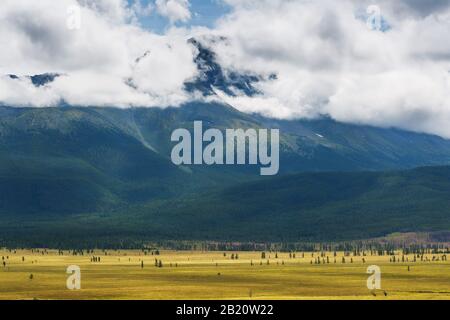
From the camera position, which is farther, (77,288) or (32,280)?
(32,280)

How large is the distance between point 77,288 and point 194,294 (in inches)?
1002
